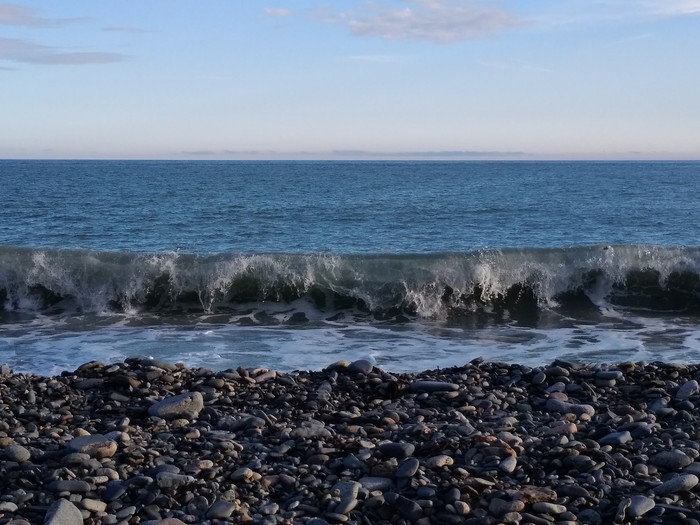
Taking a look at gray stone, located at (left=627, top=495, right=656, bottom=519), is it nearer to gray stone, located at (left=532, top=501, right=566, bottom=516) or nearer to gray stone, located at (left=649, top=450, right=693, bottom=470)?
gray stone, located at (left=532, top=501, right=566, bottom=516)

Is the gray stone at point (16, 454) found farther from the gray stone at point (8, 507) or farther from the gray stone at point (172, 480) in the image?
the gray stone at point (172, 480)

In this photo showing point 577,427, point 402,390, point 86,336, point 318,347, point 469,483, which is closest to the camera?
point 469,483

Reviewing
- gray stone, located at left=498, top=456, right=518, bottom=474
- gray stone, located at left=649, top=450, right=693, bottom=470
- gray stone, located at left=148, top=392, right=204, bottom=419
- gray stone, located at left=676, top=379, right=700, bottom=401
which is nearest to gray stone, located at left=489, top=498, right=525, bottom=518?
gray stone, located at left=498, top=456, right=518, bottom=474

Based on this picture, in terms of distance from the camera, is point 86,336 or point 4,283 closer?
point 86,336

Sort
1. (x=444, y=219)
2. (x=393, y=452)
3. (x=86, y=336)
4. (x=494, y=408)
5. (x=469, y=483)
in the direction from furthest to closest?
(x=444, y=219) → (x=86, y=336) → (x=494, y=408) → (x=393, y=452) → (x=469, y=483)

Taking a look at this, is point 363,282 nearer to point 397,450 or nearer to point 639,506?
point 397,450

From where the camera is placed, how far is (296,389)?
26.3ft

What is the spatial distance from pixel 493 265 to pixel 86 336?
861 cm

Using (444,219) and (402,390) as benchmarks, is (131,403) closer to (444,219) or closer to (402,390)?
(402,390)

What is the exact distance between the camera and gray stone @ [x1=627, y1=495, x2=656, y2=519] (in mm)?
4957

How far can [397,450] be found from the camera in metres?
5.90

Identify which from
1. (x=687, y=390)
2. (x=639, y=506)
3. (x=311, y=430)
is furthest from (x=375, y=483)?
(x=687, y=390)

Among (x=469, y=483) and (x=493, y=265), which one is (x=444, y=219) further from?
(x=469, y=483)

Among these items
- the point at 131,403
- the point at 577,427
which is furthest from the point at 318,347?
the point at 577,427
